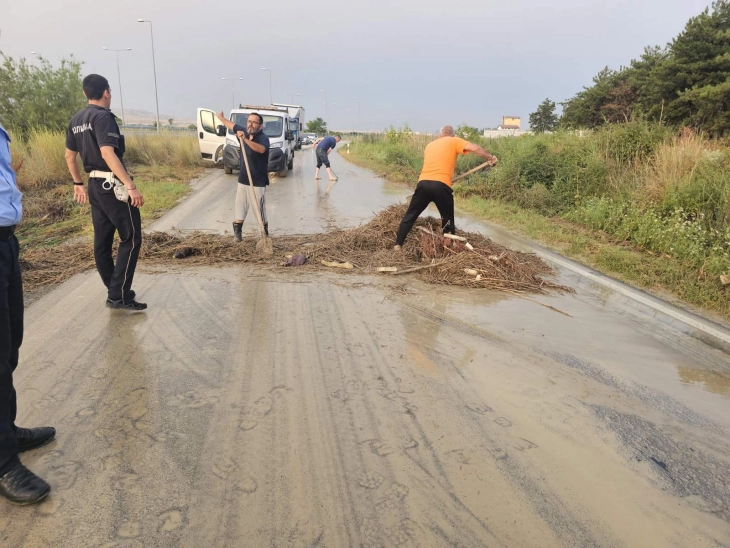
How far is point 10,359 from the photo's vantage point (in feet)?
8.71

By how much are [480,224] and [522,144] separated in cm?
545

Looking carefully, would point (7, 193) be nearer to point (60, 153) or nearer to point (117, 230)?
point (117, 230)

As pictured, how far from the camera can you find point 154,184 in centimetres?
1380

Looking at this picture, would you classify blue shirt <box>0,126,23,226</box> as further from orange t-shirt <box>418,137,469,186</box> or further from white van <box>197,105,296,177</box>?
white van <box>197,105,296,177</box>

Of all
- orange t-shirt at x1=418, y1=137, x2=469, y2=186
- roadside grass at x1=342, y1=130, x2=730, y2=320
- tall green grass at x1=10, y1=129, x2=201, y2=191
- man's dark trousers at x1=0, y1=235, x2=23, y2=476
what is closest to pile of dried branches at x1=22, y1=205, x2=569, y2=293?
orange t-shirt at x1=418, y1=137, x2=469, y2=186

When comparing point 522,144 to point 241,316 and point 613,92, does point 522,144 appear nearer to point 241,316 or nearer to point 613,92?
point 241,316

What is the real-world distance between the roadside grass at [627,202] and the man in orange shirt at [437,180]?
2536 millimetres

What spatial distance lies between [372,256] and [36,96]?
17.3m

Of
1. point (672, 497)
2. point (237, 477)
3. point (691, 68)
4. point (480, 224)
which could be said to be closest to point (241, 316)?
point (237, 477)

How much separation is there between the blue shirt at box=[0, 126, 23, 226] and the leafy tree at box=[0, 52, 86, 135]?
57.2 ft

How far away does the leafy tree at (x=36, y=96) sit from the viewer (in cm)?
1716

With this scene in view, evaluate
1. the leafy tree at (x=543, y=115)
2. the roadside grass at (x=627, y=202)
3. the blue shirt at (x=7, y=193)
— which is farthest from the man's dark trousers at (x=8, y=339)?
the leafy tree at (x=543, y=115)

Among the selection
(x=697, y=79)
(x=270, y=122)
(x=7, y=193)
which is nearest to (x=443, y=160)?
(x=7, y=193)

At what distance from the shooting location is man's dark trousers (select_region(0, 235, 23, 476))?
94.7 inches
